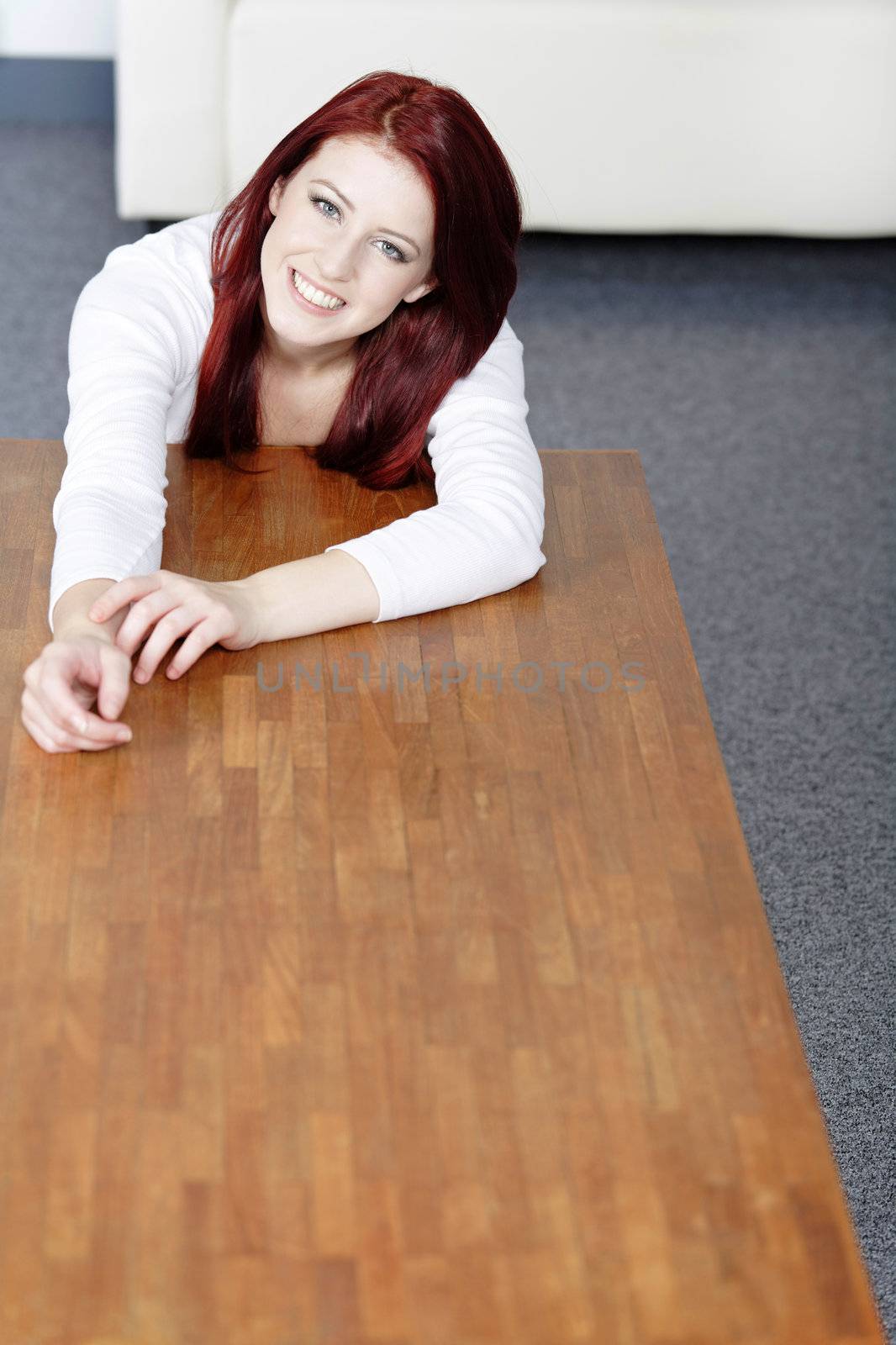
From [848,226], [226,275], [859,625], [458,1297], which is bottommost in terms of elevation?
[859,625]

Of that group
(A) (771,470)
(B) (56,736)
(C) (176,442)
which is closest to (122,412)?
(C) (176,442)

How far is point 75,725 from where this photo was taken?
927mm

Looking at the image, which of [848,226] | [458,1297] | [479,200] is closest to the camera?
[458,1297]

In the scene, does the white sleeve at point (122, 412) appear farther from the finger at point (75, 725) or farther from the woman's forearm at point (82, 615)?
the finger at point (75, 725)

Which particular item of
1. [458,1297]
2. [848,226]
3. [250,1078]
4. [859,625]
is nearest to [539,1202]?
[458,1297]

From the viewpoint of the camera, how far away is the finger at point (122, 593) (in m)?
1.00

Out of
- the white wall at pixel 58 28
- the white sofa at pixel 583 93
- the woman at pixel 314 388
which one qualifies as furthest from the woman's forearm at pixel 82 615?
the white wall at pixel 58 28

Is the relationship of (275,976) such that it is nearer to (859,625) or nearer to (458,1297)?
(458,1297)

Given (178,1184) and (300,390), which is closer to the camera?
(178,1184)

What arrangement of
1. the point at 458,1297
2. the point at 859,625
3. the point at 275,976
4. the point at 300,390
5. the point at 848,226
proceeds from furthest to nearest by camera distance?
the point at 848,226, the point at 859,625, the point at 300,390, the point at 275,976, the point at 458,1297

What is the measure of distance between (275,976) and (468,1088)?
13 centimetres

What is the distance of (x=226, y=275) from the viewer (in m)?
1.30

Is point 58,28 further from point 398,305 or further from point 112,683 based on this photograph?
point 112,683

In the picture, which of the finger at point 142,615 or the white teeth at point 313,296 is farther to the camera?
the white teeth at point 313,296
